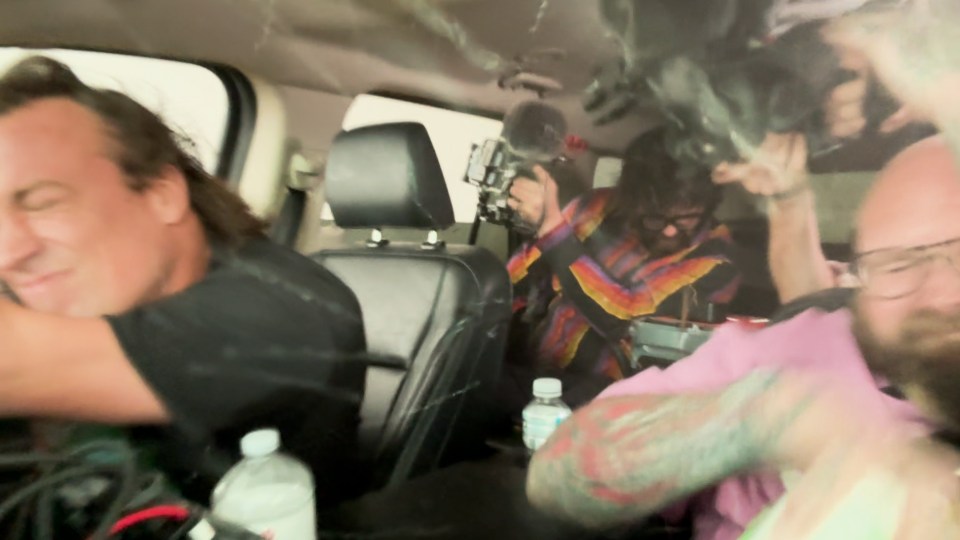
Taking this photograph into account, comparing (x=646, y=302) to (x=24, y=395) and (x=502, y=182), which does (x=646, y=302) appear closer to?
(x=502, y=182)

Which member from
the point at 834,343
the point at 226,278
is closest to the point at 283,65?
the point at 226,278

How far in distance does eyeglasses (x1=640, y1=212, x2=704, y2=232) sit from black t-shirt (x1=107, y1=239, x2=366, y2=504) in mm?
356

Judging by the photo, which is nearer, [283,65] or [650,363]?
[650,363]

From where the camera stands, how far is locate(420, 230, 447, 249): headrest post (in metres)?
0.96

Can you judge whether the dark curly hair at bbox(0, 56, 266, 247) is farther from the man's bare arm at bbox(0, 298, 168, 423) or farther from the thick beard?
the thick beard

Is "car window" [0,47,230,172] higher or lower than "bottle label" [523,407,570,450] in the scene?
higher

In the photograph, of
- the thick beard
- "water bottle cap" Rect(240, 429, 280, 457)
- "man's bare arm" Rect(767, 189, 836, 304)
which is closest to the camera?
the thick beard

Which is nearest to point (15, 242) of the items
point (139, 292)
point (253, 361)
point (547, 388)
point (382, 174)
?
point (139, 292)

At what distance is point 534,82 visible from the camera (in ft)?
2.67

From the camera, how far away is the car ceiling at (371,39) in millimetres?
771

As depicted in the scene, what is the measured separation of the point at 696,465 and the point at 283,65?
0.59m

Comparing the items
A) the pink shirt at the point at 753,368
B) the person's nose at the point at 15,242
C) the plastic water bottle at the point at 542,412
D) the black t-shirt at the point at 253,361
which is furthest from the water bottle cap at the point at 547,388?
the person's nose at the point at 15,242

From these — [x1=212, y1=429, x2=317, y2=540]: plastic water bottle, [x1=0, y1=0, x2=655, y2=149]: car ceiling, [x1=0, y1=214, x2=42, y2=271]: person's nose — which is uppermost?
[x1=0, y1=0, x2=655, y2=149]: car ceiling

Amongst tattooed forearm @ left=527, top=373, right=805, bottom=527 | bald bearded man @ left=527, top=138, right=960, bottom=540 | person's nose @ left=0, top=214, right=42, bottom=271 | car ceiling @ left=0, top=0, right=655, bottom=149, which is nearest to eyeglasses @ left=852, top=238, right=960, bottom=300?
bald bearded man @ left=527, top=138, right=960, bottom=540
